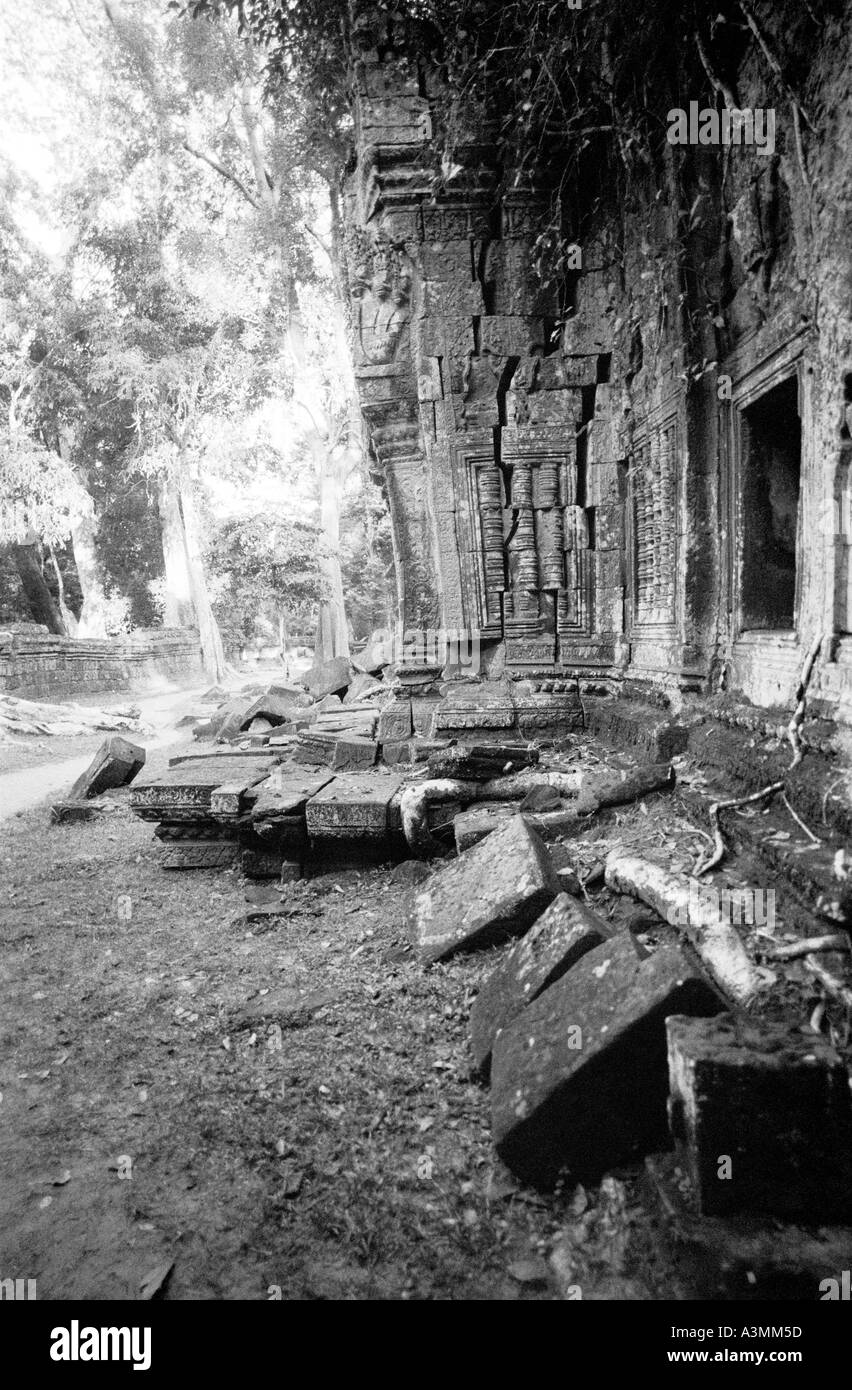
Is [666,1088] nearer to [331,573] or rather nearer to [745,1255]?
[745,1255]

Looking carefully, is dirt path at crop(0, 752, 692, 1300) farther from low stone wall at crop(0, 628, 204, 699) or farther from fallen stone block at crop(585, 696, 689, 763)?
low stone wall at crop(0, 628, 204, 699)

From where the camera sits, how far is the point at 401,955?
9.98 ft

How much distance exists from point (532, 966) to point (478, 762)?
84.1 inches

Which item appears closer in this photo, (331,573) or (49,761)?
(49,761)

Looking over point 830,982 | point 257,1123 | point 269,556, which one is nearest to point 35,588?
point 269,556

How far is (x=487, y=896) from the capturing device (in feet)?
9.69

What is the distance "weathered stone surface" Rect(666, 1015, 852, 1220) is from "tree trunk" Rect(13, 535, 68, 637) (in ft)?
71.9

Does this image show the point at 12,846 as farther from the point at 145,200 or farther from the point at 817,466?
the point at 145,200

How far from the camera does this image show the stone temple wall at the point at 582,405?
3.68 metres

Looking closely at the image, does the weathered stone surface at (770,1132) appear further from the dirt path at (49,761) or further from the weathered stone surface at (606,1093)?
the dirt path at (49,761)

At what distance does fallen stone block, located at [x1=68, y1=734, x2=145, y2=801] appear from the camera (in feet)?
20.2

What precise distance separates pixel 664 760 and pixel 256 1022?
98.3 inches

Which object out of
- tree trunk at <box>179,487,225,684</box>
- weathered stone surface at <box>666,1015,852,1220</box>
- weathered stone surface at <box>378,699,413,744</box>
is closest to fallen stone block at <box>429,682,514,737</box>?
weathered stone surface at <box>378,699,413,744</box>

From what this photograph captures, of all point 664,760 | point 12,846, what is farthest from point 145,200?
point 664,760
